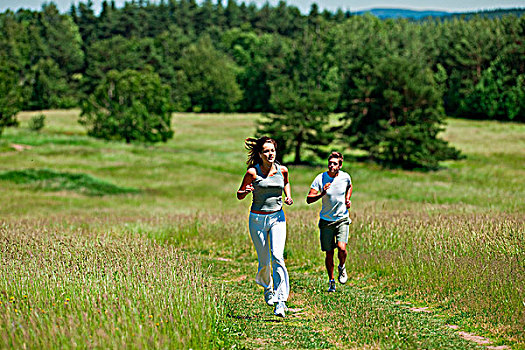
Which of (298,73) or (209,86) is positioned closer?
(298,73)

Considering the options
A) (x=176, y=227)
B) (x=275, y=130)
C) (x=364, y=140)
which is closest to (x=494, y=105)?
(x=364, y=140)

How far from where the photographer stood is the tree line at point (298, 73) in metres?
52.4

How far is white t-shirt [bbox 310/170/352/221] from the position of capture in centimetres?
894

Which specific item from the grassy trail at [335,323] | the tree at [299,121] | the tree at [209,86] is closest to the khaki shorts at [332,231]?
the grassy trail at [335,323]

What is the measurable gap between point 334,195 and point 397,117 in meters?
46.5

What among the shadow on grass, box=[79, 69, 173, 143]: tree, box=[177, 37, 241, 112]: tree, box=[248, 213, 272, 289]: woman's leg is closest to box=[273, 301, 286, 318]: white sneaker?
box=[248, 213, 272, 289]: woman's leg

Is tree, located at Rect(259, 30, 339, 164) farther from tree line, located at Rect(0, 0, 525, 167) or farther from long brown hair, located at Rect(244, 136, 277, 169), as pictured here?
long brown hair, located at Rect(244, 136, 277, 169)

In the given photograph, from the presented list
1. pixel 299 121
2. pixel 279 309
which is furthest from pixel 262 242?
pixel 299 121

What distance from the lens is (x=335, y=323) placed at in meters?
6.97

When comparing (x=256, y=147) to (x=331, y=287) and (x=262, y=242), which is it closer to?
(x=262, y=242)

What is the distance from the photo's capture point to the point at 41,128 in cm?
7094

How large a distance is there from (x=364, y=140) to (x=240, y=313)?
46632 millimetres

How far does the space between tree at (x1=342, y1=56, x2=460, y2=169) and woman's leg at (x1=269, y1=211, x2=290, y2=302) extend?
43.5m

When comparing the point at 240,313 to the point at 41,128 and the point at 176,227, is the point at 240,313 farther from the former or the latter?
the point at 41,128
